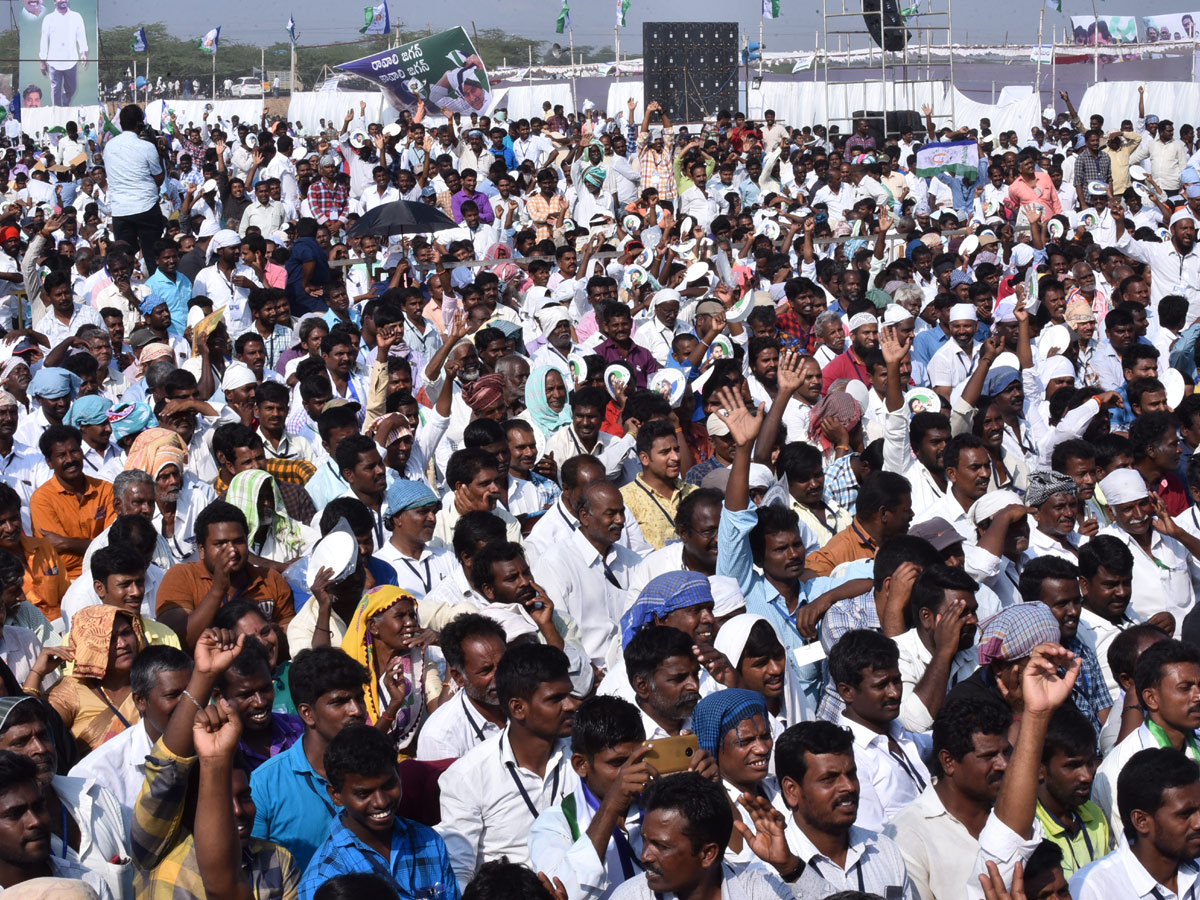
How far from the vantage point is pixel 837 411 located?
301 inches

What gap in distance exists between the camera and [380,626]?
4762 millimetres

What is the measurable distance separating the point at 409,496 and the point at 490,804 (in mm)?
1897

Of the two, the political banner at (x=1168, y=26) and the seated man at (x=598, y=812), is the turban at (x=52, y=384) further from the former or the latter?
the political banner at (x=1168, y=26)

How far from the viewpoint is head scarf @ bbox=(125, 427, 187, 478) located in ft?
21.5

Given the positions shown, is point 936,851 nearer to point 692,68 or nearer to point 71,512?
point 71,512

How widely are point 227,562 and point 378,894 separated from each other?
235 centimetres

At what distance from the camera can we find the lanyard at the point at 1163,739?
14.4 feet

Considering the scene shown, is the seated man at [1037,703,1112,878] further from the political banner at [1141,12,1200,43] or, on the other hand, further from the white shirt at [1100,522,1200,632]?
the political banner at [1141,12,1200,43]

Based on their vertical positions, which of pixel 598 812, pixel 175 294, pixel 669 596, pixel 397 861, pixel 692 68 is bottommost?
pixel 397 861

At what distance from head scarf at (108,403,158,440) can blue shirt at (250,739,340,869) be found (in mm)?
3759

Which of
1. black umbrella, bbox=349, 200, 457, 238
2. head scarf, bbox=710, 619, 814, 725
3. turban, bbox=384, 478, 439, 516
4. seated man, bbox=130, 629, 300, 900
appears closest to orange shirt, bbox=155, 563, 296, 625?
turban, bbox=384, 478, 439, 516

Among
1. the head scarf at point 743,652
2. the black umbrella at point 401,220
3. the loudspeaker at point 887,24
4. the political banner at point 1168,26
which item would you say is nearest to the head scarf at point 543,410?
the head scarf at point 743,652

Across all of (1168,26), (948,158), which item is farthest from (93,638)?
(1168,26)

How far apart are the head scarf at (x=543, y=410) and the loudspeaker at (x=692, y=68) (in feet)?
64.9
